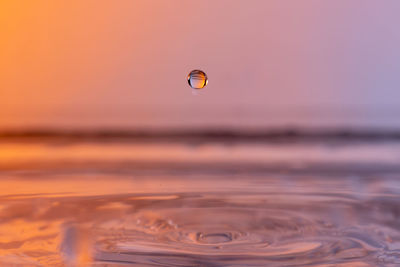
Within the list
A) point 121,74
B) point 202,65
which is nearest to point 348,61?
point 202,65

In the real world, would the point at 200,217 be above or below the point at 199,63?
below

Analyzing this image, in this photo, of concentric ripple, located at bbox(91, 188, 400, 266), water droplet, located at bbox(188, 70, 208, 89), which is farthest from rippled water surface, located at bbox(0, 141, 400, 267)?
water droplet, located at bbox(188, 70, 208, 89)

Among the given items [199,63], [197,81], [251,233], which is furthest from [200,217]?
[199,63]

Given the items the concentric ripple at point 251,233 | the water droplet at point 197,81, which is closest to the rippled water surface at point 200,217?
the concentric ripple at point 251,233

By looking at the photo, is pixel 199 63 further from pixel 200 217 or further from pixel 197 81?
pixel 200 217

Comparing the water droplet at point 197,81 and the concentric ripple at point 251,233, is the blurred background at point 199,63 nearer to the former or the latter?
the water droplet at point 197,81

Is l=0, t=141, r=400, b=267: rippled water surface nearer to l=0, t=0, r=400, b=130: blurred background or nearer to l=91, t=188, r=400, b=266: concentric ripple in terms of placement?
l=91, t=188, r=400, b=266: concentric ripple
